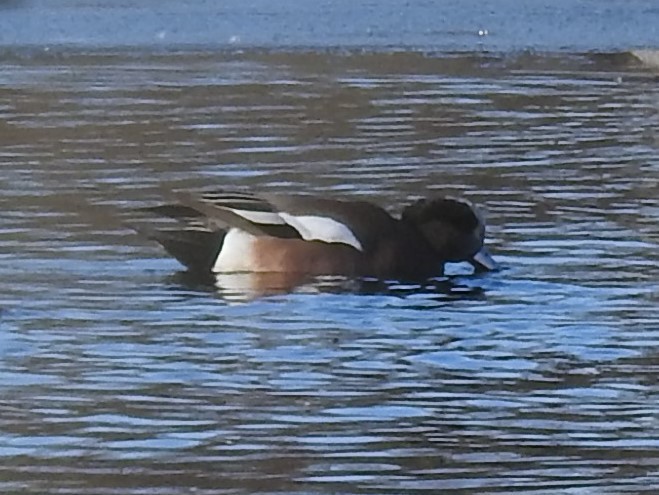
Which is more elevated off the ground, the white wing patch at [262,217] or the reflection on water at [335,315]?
the white wing patch at [262,217]

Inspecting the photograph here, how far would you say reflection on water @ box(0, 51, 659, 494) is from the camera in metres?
6.03

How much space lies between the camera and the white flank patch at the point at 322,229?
9.01 meters

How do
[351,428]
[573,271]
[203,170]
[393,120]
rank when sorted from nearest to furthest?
[351,428], [573,271], [203,170], [393,120]

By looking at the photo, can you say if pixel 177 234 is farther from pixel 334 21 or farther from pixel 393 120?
pixel 334 21

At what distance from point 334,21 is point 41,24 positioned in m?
2.70

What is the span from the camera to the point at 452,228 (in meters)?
9.21

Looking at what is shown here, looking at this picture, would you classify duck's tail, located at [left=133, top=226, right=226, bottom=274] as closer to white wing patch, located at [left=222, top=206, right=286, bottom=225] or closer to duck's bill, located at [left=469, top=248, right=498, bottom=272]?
white wing patch, located at [left=222, top=206, right=286, bottom=225]

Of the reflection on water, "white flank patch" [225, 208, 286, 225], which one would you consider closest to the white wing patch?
"white flank patch" [225, 208, 286, 225]

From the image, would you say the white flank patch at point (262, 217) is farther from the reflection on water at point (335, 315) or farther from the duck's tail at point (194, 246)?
the reflection on water at point (335, 315)

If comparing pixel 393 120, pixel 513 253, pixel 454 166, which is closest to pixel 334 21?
pixel 393 120

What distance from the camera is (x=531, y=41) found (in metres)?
18.6

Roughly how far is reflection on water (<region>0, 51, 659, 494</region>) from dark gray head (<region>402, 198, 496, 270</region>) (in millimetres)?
105

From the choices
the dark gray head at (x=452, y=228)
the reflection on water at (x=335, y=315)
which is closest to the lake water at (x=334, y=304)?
the reflection on water at (x=335, y=315)

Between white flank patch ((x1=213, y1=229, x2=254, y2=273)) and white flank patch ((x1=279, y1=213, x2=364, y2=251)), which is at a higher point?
white flank patch ((x1=279, y1=213, x2=364, y2=251))
